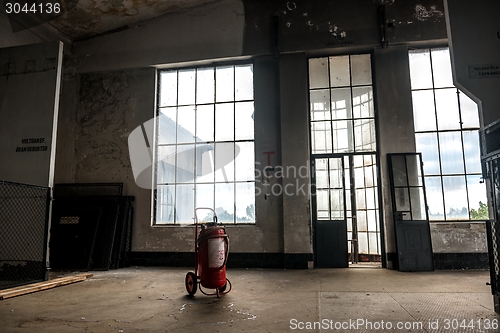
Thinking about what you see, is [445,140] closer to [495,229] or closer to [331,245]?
[331,245]

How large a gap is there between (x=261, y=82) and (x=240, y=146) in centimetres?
138

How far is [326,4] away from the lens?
699 cm

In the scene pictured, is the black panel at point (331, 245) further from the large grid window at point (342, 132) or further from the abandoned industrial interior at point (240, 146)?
the large grid window at point (342, 132)

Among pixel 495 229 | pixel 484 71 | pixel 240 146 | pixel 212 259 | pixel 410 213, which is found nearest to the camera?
pixel 495 229

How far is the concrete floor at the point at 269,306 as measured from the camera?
2898 millimetres

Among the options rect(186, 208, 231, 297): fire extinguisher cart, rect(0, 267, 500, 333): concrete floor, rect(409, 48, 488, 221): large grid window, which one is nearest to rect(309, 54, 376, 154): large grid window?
rect(409, 48, 488, 221): large grid window

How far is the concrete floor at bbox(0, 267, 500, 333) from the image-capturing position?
2.90m

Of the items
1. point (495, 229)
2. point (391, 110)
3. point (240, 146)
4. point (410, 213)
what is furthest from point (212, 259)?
point (391, 110)

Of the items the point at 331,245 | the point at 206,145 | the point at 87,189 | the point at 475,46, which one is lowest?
the point at 331,245

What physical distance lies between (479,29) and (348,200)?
417 centimetres

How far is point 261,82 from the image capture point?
23.4ft

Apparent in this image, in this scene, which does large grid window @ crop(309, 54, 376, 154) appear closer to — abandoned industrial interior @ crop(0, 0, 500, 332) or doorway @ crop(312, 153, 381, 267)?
abandoned industrial interior @ crop(0, 0, 500, 332)

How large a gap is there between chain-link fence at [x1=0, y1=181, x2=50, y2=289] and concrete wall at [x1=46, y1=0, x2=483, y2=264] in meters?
1.82

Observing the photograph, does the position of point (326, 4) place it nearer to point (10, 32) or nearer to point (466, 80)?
point (466, 80)
